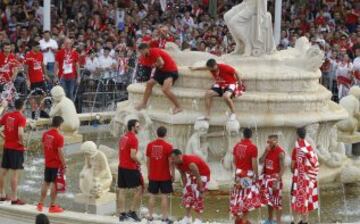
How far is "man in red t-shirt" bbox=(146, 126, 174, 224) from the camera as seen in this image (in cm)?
1284

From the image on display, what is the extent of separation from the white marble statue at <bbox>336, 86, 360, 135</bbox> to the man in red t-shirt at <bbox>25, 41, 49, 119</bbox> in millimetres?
6066

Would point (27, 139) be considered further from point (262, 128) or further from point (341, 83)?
point (341, 83)

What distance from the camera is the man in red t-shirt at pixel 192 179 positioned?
41.9 ft

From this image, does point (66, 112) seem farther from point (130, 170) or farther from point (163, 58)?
point (130, 170)

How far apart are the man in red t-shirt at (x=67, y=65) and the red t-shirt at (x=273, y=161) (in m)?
8.65

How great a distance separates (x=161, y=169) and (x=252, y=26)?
4.82 meters

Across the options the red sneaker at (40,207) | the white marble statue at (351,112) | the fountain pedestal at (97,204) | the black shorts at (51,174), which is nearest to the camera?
the black shorts at (51,174)

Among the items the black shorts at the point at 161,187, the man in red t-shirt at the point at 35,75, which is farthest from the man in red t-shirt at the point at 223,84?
the man in red t-shirt at the point at 35,75

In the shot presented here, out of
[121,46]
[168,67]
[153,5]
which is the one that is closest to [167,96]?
[168,67]

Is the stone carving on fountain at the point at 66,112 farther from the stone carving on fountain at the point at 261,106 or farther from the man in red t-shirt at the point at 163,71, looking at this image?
the man in red t-shirt at the point at 163,71

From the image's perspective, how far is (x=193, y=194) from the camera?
42.4 ft

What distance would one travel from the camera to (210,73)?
15945 millimetres

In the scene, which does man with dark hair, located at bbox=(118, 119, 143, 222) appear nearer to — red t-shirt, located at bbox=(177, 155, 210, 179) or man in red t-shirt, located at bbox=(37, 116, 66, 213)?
red t-shirt, located at bbox=(177, 155, 210, 179)

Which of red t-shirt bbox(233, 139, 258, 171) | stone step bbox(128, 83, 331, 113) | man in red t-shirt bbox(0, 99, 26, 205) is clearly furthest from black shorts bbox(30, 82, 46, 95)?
red t-shirt bbox(233, 139, 258, 171)
